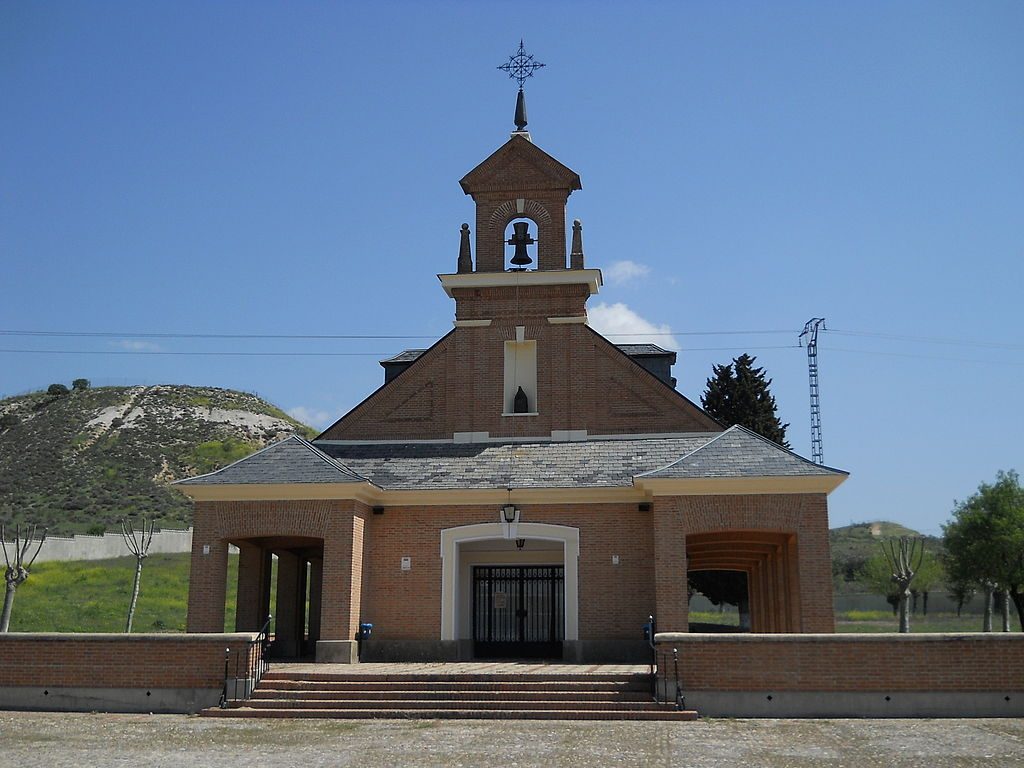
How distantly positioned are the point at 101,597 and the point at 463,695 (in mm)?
29335

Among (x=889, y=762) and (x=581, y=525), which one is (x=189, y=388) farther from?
(x=889, y=762)

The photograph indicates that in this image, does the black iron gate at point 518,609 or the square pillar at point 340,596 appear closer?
the square pillar at point 340,596

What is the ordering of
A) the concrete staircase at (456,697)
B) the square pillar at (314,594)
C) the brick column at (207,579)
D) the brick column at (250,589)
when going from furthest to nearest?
the square pillar at (314,594)
the brick column at (250,589)
the brick column at (207,579)
the concrete staircase at (456,697)

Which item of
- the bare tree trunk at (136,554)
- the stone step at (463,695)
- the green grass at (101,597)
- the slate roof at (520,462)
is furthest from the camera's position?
the green grass at (101,597)

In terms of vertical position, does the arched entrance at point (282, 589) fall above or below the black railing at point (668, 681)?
above

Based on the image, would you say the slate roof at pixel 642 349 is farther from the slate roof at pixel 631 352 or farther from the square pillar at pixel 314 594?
the square pillar at pixel 314 594

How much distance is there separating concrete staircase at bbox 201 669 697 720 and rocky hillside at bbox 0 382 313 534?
5006cm

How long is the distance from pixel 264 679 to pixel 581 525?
7.84 metres

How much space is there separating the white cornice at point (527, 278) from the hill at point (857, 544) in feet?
144

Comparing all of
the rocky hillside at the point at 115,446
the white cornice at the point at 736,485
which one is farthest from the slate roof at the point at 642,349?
the rocky hillside at the point at 115,446

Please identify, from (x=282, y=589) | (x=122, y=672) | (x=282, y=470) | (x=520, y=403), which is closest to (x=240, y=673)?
(x=122, y=672)

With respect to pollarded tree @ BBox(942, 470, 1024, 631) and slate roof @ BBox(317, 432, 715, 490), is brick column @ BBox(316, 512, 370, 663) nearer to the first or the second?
slate roof @ BBox(317, 432, 715, 490)

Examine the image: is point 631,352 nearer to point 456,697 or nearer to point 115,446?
point 456,697

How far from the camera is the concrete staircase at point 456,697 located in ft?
52.0
